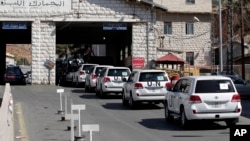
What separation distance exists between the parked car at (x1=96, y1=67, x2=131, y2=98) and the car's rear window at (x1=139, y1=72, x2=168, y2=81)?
212 inches

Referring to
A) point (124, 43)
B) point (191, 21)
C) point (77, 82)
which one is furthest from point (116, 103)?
point (191, 21)

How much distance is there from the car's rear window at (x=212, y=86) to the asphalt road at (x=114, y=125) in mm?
1153

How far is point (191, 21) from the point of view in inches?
2484

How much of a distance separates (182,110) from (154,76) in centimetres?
679

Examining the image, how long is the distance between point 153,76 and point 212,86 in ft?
24.3

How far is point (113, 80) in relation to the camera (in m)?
30.1

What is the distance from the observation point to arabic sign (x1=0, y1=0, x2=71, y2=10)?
43844 mm

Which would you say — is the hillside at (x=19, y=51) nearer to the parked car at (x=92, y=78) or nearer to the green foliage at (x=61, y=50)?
the green foliage at (x=61, y=50)

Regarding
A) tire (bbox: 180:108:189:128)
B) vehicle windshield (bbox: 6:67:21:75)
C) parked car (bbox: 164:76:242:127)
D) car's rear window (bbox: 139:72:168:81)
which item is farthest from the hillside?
parked car (bbox: 164:76:242:127)

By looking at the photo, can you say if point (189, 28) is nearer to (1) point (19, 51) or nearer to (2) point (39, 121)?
(2) point (39, 121)

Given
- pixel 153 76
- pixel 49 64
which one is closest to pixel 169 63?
pixel 49 64

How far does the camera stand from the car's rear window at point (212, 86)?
1722 centimetres

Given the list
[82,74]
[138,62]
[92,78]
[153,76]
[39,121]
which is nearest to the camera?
[39,121]

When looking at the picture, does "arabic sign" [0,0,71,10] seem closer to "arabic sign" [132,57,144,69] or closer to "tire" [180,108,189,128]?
"arabic sign" [132,57,144,69]
